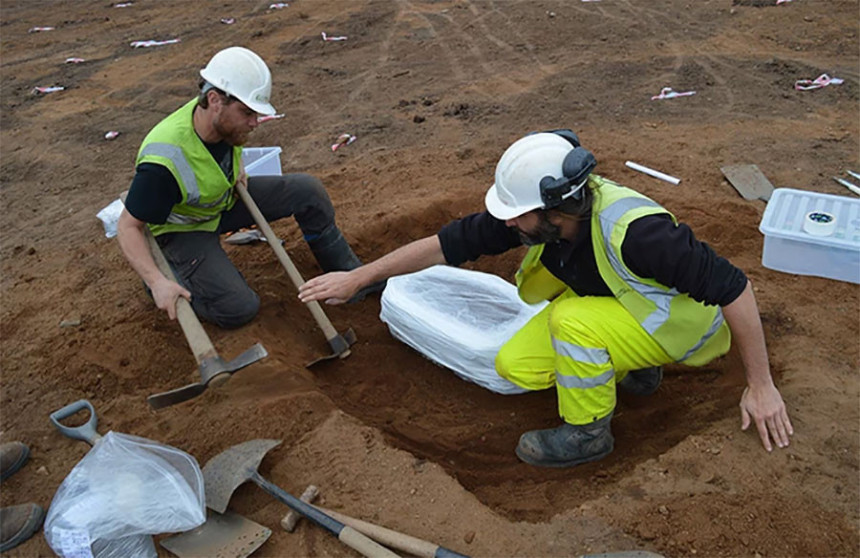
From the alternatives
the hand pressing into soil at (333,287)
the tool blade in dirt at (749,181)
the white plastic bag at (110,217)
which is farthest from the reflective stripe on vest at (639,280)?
the white plastic bag at (110,217)

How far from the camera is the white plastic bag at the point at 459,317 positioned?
3.29m

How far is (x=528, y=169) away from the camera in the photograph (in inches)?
93.4

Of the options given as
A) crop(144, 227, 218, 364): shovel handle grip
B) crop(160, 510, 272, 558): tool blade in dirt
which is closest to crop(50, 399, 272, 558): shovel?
crop(160, 510, 272, 558): tool blade in dirt

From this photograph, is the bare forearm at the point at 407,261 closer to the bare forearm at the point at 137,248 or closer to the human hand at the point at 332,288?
the human hand at the point at 332,288

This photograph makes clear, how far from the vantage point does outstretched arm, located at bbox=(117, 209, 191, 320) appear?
3.00 metres

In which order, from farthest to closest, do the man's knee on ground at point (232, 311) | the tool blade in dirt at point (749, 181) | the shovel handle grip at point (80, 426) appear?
the tool blade in dirt at point (749, 181) < the man's knee on ground at point (232, 311) < the shovel handle grip at point (80, 426)

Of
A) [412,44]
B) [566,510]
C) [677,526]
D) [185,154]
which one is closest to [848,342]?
[677,526]

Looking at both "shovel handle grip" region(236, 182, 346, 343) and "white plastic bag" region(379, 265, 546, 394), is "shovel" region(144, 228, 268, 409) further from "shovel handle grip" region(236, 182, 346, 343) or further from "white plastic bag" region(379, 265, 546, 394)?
"white plastic bag" region(379, 265, 546, 394)

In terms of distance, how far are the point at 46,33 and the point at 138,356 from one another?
972cm

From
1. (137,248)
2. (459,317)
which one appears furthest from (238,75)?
(459,317)

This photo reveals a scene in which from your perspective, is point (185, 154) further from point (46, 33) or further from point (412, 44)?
point (46, 33)

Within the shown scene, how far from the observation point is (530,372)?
3.01 m

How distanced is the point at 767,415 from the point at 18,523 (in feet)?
9.16

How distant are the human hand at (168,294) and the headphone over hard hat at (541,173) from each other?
1.48 m
